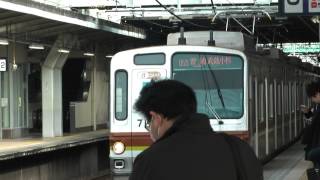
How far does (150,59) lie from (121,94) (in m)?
0.70

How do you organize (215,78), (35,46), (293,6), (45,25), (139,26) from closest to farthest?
1. (215,78)
2. (293,6)
3. (45,25)
4. (35,46)
5. (139,26)

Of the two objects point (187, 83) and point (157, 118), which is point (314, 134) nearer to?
point (187, 83)

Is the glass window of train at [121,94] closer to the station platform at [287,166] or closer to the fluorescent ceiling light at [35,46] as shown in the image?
the station platform at [287,166]

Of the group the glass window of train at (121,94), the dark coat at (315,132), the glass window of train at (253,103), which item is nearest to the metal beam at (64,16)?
the glass window of train at (121,94)

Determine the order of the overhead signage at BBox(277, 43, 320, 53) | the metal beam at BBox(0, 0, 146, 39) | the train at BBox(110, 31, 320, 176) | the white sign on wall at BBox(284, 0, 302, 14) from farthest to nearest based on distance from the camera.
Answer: the overhead signage at BBox(277, 43, 320, 53) → the metal beam at BBox(0, 0, 146, 39) → the white sign on wall at BBox(284, 0, 302, 14) → the train at BBox(110, 31, 320, 176)

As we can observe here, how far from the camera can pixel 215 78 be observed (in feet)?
32.9

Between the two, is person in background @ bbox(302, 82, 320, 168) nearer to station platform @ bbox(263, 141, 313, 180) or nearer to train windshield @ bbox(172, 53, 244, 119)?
train windshield @ bbox(172, 53, 244, 119)

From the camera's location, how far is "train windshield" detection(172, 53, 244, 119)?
388 inches

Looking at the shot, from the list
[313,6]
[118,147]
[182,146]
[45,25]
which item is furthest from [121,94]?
[45,25]

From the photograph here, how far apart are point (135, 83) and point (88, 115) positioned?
15.9 m

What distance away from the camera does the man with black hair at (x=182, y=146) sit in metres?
2.66

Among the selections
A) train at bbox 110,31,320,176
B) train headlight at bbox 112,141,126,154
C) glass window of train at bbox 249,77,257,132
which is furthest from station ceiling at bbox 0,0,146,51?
glass window of train at bbox 249,77,257,132

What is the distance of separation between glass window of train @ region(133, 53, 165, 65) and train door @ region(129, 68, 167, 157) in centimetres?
11

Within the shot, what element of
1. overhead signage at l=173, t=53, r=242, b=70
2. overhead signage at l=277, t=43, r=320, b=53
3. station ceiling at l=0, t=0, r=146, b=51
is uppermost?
overhead signage at l=277, t=43, r=320, b=53
